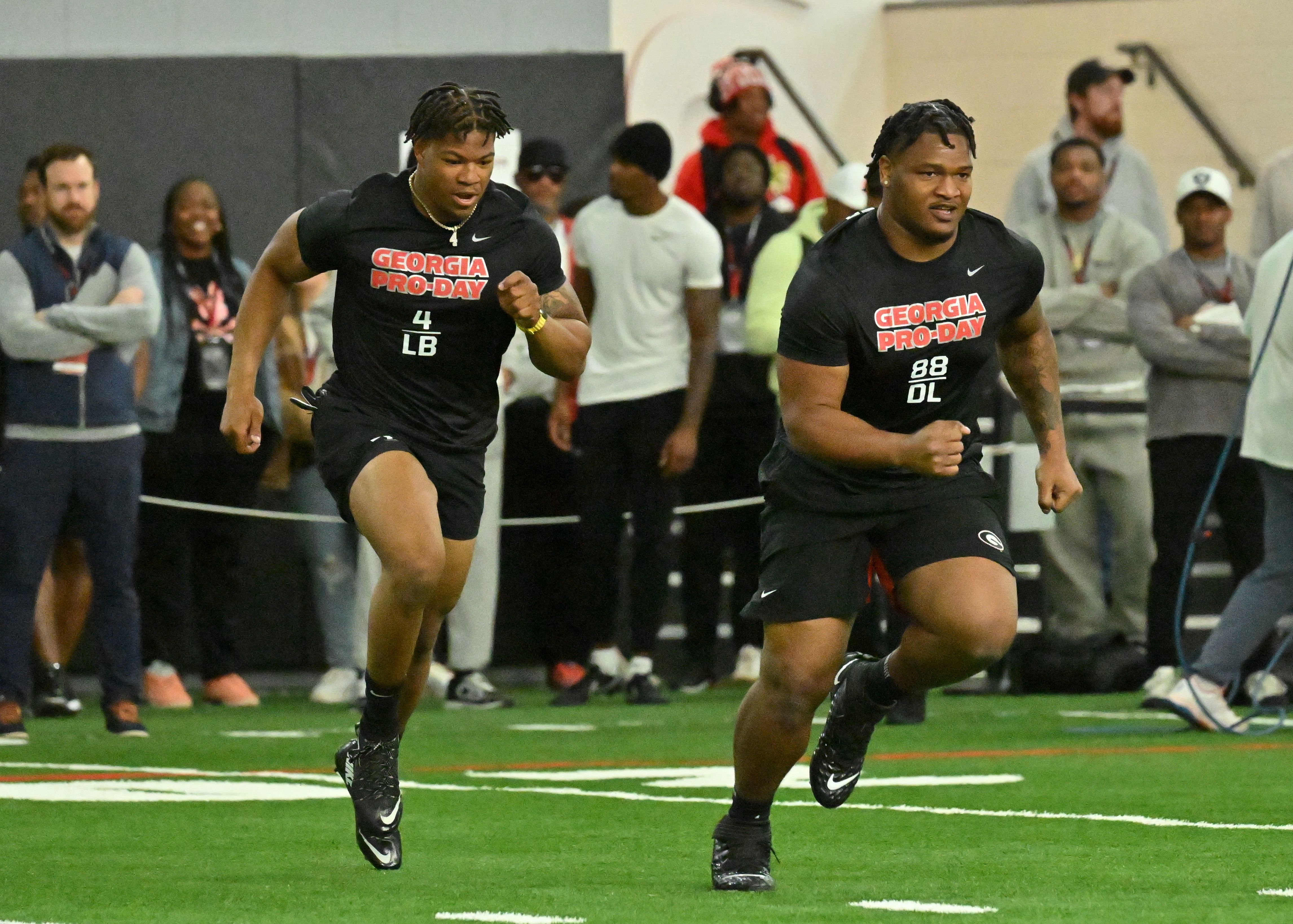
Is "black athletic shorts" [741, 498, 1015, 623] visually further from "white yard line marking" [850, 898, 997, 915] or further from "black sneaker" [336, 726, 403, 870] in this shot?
"black sneaker" [336, 726, 403, 870]

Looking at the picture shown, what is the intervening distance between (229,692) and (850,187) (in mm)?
3814

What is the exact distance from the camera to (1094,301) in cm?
1192

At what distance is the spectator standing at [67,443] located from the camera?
10453 millimetres

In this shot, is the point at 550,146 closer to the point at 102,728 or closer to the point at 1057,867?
the point at 102,728

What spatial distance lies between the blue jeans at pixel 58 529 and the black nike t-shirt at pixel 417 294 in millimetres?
4007

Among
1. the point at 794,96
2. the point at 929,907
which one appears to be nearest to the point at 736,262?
the point at 794,96

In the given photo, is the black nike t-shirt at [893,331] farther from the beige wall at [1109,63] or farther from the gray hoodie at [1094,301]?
the beige wall at [1109,63]

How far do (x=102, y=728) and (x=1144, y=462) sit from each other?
5115 mm

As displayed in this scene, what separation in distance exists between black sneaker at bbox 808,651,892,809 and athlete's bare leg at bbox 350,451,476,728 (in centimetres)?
101

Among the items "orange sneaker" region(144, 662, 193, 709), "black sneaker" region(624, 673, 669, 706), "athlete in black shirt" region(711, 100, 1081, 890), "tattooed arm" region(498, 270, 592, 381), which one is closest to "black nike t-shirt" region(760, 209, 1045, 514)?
"athlete in black shirt" region(711, 100, 1081, 890)

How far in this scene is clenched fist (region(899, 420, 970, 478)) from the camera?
543cm

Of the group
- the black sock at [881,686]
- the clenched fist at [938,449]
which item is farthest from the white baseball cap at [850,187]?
the clenched fist at [938,449]

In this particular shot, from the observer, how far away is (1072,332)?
1206 cm

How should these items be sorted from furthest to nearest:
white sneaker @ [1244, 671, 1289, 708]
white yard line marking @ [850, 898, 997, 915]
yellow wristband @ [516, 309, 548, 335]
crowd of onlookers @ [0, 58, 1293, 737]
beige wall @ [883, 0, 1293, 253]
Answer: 1. beige wall @ [883, 0, 1293, 253]
2. white sneaker @ [1244, 671, 1289, 708]
3. crowd of onlookers @ [0, 58, 1293, 737]
4. yellow wristband @ [516, 309, 548, 335]
5. white yard line marking @ [850, 898, 997, 915]
